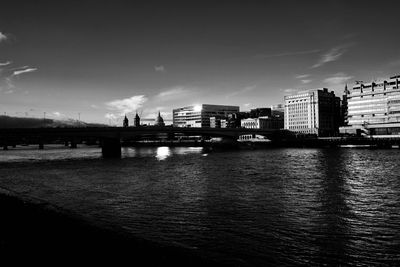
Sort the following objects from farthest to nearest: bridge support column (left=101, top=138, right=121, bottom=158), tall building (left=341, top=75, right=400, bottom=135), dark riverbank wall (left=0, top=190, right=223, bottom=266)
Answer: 1. tall building (left=341, top=75, right=400, bottom=135)
2. bridge support column (left=101, top=138, right=121, bottom=158)
3. dark riverbank wall (left=0, top=190, right=223, bottom=266)

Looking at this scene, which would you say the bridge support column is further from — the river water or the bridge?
the river water

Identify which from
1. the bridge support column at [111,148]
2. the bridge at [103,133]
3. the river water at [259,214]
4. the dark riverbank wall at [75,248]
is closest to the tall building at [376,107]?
the bridge at [103,133]

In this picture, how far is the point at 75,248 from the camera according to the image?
13523 mm

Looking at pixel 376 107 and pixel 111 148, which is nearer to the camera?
pixel 111 148

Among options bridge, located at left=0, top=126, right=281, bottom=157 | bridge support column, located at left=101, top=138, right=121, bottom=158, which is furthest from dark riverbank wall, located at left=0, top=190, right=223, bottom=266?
bridge support column, located at left=101, top=138, right=121, bottom=158

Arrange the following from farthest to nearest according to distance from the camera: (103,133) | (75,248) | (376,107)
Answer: (376,107), (103,133), (75,248)

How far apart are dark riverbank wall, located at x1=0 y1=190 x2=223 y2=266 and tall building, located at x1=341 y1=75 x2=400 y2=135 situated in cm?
17868

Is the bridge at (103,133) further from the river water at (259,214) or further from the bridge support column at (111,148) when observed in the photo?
the river water at (259,214)

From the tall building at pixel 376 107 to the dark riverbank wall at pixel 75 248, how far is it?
179 meters

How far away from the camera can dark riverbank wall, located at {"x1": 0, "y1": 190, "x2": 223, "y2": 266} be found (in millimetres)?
12062

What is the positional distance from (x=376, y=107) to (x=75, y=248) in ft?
640

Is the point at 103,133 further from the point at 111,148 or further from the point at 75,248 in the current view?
the point at 75,248

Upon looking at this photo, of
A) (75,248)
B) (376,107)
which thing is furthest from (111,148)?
(376,107)

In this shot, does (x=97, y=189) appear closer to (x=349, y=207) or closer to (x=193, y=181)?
(x=193, y=181)
